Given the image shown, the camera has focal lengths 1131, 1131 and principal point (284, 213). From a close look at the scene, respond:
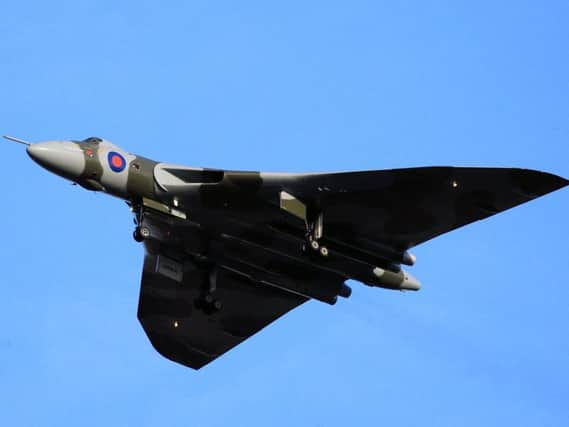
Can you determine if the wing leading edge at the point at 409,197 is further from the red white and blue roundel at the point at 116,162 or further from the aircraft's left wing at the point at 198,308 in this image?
the aircraft's left wing at the point at 198,308

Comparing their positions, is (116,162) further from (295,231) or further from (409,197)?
(409,197)

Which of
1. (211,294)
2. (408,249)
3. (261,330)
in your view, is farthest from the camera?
(261,330)

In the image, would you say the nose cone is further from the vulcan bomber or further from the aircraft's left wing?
the aircraft's left wing

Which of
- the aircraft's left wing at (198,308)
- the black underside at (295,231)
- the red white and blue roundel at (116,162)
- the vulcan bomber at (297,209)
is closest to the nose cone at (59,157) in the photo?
the vulcan bomber at (297,209)

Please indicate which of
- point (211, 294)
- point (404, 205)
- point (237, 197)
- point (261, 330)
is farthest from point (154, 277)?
point (404, 205)

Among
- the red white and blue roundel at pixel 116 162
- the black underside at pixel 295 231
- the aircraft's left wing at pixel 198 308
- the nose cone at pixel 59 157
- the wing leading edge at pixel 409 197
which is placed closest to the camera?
the wing leading edge at pixel 409 197

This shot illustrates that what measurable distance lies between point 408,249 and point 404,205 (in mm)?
2689

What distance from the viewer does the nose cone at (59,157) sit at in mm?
37625

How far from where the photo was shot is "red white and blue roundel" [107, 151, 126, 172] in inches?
1515

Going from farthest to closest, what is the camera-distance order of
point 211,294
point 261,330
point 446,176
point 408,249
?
1. point 261,330
2. point 211,294
3. point 408,249
4. point 446,176

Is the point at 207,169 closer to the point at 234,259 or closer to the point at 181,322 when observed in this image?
the point at 234,259

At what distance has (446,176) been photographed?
36.7 m

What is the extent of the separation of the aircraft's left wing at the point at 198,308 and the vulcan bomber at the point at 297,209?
1325 millimetres

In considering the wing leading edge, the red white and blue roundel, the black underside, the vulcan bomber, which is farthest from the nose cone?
the wing leading edge
